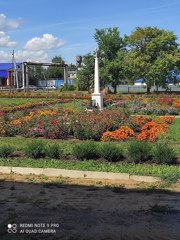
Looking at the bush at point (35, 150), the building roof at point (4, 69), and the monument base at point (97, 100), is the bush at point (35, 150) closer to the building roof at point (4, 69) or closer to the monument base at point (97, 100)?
the monument base at point (97, 100)

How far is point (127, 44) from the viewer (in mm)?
48781

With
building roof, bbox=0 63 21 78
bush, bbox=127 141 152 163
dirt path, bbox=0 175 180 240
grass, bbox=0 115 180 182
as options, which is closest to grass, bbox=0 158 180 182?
grass, bbox=0 115 180 182

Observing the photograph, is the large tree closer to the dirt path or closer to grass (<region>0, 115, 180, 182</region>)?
grass (<region>0, 115, 180, 182</region>)

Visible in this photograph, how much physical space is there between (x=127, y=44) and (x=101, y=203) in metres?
43.3

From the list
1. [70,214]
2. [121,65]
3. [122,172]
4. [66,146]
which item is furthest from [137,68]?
[70,214]

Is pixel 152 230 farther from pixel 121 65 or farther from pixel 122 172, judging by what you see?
pixel 121 65

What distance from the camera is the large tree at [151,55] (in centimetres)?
4369

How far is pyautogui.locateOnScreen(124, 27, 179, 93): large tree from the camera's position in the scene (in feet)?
143

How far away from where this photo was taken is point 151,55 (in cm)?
4516

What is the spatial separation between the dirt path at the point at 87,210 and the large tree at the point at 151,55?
120 ft

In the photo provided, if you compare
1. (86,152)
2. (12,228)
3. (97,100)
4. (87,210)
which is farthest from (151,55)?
(12,228)

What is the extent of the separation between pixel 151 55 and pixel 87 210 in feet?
132

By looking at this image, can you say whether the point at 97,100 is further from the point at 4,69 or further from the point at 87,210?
the point at 4,69

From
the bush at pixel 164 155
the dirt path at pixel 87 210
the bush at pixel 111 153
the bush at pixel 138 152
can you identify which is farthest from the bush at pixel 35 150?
the bush at pixel 164 155
